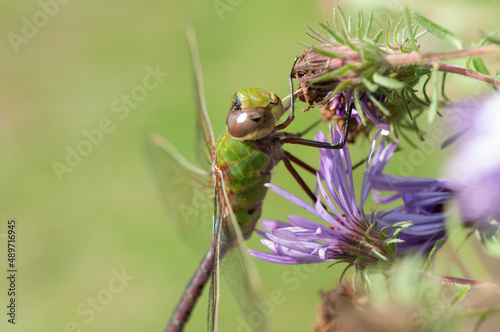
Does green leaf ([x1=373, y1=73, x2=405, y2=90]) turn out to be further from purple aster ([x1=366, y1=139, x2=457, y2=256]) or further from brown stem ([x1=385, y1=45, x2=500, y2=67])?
purple aster ([x1=366, y1=139, x2=457, y2=256])

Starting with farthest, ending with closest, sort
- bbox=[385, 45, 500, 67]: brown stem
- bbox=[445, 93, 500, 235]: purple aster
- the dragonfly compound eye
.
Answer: the dragonfly compound eye → bbox=[445, 93, 500, 235]: purple aster → bbox=[385, 45, 500, 67]: brown stem

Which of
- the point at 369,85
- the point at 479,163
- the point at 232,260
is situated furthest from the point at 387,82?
the point at 232,260

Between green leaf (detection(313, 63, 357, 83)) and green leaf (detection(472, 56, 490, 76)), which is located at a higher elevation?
green leaf (detection(313, 63, 357, 83))

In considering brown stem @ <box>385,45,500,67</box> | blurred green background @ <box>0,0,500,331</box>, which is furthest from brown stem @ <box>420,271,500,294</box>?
blurred green background @ <box>0,0,500,331</box>

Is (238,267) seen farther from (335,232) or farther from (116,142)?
(116,142)

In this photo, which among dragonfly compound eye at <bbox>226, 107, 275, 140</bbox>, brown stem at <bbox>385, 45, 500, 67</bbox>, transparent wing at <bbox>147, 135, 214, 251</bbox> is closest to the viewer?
brown stem at <bbox>385, 45, 500, 67</bbox>

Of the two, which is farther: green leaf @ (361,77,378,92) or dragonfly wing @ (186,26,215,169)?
dragonfly wing @ (186,26,215,169)

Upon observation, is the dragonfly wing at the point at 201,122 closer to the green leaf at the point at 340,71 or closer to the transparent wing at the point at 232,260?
the transparent wing at the point at 232,260
